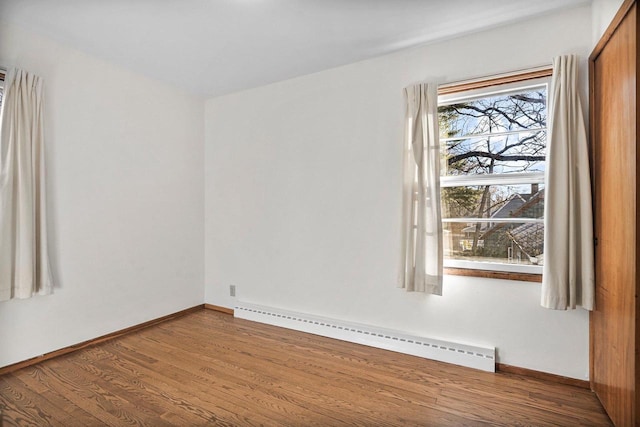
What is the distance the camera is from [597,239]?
2.05 metres

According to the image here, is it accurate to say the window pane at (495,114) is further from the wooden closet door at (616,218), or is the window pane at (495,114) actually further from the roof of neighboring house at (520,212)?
the roof of neighboring house at (520,212)

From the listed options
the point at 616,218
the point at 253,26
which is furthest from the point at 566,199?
the point at 253,26

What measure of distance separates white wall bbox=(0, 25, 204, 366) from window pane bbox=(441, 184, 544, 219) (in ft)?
9.19

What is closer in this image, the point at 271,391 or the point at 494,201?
the point at 271,391

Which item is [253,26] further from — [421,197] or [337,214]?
[421,197]

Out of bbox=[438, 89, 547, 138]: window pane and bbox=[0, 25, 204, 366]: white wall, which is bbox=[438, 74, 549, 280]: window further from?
bbox=[0, 25, 204, 366]: white wall

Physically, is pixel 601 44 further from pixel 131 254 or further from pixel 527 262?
pixel 131 254

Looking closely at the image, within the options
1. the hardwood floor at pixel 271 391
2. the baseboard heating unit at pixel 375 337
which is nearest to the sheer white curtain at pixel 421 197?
the baseboard heating unit at pixel 375 337

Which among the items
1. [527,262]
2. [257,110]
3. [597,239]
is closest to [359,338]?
[527,262]

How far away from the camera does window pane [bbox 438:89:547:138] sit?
238 centimetres

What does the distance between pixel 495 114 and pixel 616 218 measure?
111 cm

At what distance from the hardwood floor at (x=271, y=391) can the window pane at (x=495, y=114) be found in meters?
1.82

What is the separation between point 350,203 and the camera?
3.03 meters

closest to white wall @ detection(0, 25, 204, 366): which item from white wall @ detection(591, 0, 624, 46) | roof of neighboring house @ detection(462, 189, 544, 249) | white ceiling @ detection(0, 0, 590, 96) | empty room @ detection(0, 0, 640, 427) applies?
empty room @ detection(0, 0, 640, 427)
